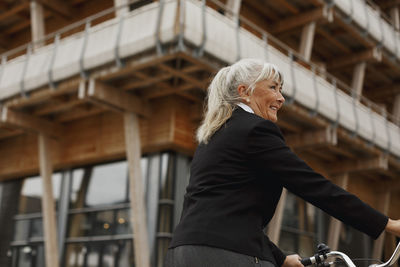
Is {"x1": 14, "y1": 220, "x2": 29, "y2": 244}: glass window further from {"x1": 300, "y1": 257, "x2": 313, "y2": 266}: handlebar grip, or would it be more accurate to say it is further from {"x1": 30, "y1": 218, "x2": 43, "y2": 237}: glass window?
{"x1": 300, "y1": 257, "x2": 313, "y2": 266}: handlebar grip

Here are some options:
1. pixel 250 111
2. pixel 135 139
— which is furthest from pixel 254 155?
pixel 135 139

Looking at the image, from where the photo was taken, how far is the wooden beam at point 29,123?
53.3 ft

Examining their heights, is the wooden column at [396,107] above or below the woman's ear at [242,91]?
above

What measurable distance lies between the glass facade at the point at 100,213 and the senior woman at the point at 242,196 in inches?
521

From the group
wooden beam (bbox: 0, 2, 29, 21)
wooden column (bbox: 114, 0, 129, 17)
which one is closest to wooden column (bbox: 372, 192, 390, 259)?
wooden column (bbox: 114, 0, 129, 17)

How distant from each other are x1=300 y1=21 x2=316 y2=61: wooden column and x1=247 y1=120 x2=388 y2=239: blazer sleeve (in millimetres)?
17390

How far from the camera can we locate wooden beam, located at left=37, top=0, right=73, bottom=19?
19164 mm

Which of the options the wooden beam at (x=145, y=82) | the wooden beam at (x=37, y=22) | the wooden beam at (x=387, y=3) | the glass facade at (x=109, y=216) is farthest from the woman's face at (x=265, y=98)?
the wooden beam at (x=387, y=3)

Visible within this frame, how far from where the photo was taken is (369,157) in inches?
800

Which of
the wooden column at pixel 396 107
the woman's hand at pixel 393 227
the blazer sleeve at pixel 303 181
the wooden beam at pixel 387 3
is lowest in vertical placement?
the woman's hand at pixel 393 227

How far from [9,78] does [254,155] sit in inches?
597

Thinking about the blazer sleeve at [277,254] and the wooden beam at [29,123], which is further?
the wooden beam at [29,123]

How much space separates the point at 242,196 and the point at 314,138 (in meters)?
15.0

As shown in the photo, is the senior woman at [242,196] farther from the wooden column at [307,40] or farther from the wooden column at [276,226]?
the wooden column at [307,40]
